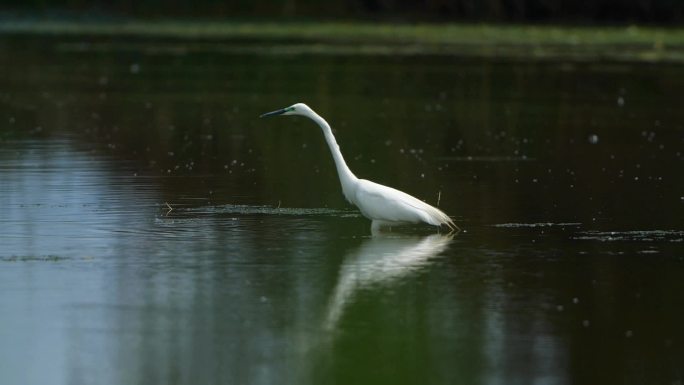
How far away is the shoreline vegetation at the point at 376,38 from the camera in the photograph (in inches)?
1487

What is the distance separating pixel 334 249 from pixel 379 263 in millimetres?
637

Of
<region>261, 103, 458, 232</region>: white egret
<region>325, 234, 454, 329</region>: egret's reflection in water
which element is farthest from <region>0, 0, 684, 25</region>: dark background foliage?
<region>325, 234, 454, 329</region>: egret's reflection in water

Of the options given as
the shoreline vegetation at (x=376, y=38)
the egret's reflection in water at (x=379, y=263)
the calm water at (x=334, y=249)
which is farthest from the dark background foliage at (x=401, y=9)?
the egret's reflection in water at (x=379, y=263)

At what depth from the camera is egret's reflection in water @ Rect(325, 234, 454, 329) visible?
32.0 feet

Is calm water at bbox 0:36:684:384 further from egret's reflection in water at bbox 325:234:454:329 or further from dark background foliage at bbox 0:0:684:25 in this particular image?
dark background foliage at bbox 0:0:684:25

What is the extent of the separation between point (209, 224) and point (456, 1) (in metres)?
46.5

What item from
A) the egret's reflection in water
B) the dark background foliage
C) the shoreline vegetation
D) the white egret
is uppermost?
the dark background foliage

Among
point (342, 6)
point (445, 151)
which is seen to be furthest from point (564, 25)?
point (445, 151)

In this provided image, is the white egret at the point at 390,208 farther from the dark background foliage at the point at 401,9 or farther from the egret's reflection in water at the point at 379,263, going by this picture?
the dark background foliage at the point at 401,9

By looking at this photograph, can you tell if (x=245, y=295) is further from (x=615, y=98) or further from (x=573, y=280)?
(x=615, y=98)

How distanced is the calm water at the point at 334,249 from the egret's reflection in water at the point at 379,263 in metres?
0.03

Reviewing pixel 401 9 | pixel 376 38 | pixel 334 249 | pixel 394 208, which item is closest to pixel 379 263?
pixel 334 249

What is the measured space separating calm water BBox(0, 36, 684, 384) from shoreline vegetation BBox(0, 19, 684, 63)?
543 inches

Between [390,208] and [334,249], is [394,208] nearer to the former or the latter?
[390,208]
